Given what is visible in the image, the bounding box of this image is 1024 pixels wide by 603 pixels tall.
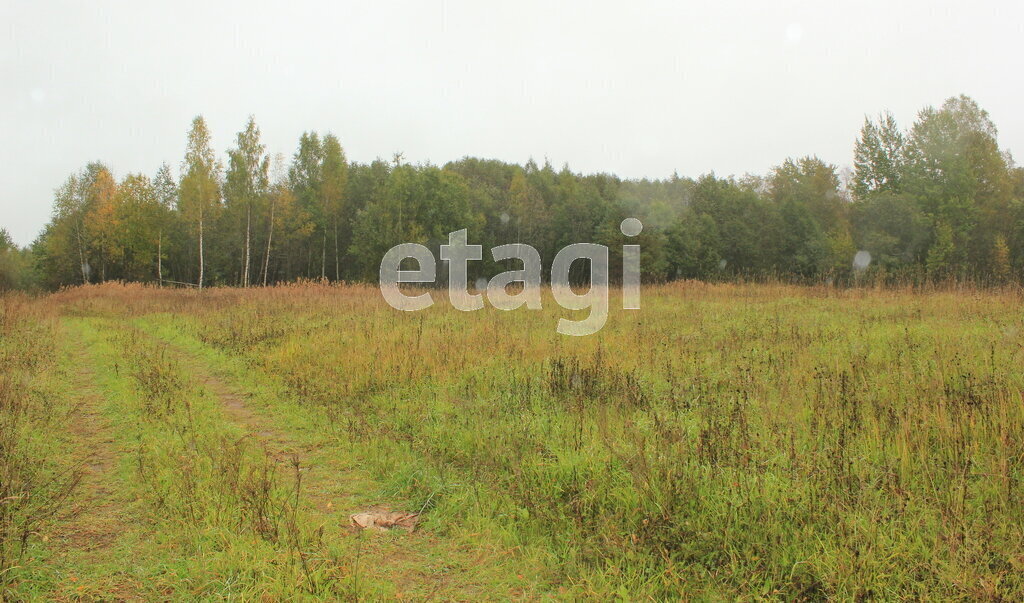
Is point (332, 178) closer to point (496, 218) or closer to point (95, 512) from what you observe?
point (496, 218)

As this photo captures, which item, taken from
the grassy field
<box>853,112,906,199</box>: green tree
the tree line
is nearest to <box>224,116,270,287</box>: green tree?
the tree line

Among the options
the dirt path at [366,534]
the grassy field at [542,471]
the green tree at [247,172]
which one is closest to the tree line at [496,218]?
the green tree at [247,172]

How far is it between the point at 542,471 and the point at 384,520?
1.25 metres

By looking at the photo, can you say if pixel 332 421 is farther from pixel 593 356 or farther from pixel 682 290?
pixel 682 290

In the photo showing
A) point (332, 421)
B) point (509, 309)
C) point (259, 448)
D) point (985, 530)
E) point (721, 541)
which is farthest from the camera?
point (509, 309)

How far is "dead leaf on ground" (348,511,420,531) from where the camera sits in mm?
3656

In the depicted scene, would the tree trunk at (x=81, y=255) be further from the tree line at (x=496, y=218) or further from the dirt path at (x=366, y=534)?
the dirt path at (x=366, y=534)

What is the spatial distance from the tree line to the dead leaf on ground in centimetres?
3339

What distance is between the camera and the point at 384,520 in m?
3.73

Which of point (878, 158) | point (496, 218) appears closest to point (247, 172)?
point (496, 218)

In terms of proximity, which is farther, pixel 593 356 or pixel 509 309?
pixel 509 309

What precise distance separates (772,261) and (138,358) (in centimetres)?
4812

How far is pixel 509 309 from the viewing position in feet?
42.6

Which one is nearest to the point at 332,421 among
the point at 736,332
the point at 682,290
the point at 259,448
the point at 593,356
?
the point at 259,448
